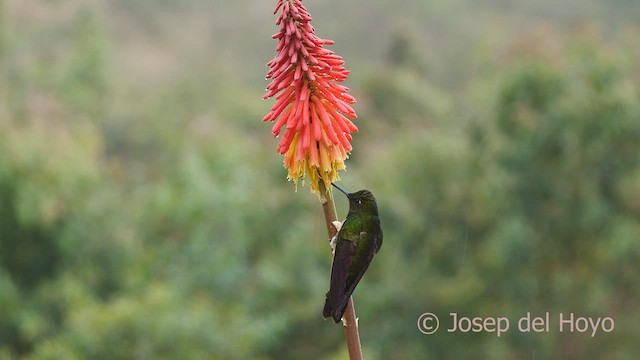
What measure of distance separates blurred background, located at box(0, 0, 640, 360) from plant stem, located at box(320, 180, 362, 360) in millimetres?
13031

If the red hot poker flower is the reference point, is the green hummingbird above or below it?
below

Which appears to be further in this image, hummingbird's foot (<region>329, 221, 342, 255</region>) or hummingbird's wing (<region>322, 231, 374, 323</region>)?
hummingbird's foot (<region>329, 221, 342, 255</region>)

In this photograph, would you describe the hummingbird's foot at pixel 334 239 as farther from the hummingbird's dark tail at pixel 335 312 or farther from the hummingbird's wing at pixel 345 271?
the hummingbird's dark tail at pixel 335 312

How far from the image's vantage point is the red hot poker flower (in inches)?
99.7

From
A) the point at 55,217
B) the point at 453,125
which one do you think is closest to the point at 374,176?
the point at 453,125

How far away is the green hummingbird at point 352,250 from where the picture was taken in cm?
235

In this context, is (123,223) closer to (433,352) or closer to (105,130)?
(433,352)

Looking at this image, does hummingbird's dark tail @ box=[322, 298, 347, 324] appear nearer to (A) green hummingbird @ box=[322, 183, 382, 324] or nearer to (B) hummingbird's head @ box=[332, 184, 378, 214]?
(A) green hummingbird @ box=[322, 183, 382, 324]

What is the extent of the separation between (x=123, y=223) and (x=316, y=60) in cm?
1869

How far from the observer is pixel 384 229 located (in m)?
19.4

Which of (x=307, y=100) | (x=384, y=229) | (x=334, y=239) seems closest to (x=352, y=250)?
(x=334, y=239)

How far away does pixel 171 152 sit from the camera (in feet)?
89.1

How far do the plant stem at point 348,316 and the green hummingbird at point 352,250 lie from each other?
0.03 m

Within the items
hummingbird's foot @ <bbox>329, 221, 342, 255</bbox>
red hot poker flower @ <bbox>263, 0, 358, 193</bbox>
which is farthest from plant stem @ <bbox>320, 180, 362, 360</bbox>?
red hot poker flower @ <bbox>263, 0, 358, 193</bbox>
